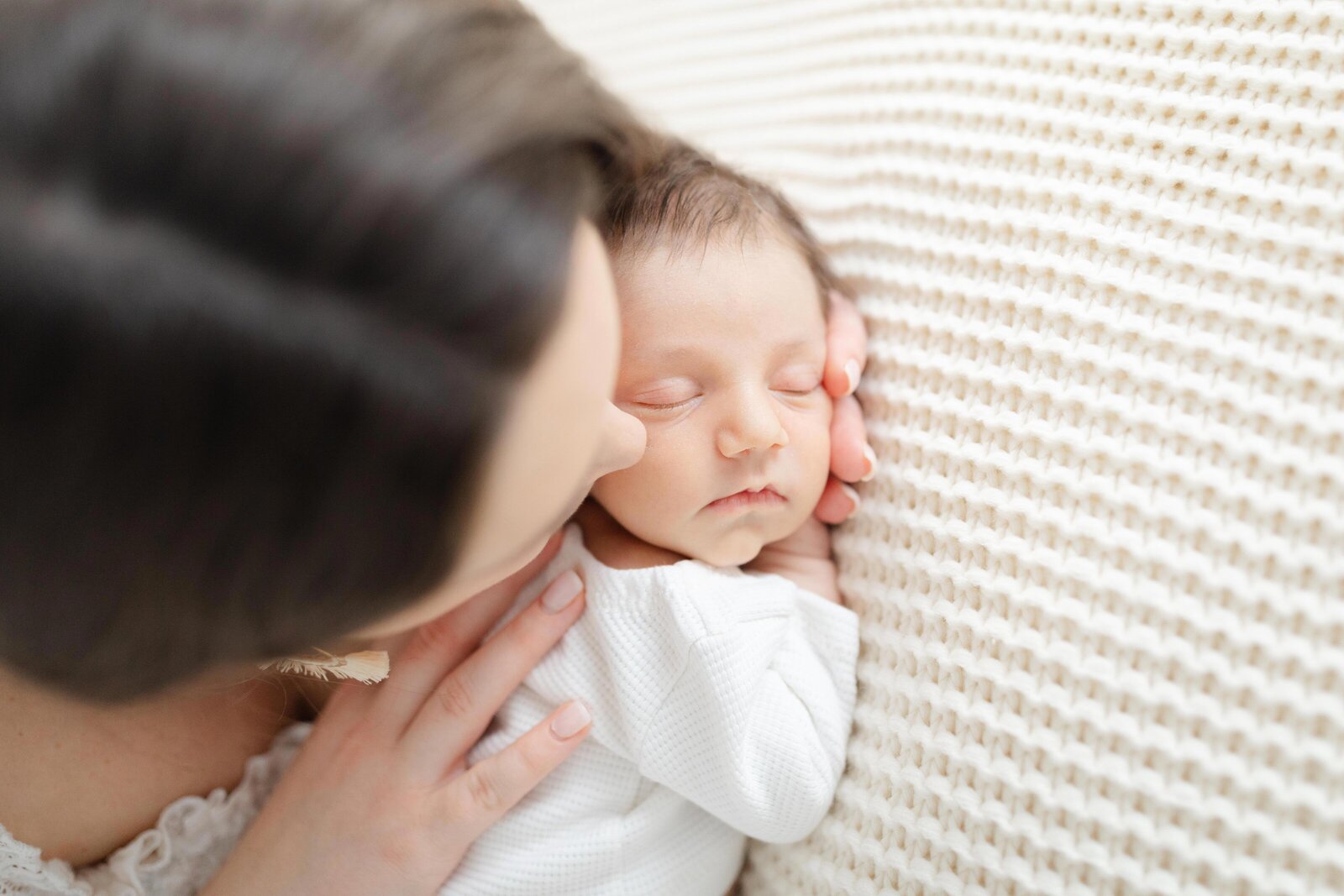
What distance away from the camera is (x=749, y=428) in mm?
891

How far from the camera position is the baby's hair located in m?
0.92

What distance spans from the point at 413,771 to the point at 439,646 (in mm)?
136

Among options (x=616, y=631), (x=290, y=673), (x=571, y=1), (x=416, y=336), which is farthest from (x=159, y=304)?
(x=571, y=1)

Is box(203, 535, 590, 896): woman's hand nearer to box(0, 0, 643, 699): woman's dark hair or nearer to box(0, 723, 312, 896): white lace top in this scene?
box(0, 723, 312, 896): white lace top

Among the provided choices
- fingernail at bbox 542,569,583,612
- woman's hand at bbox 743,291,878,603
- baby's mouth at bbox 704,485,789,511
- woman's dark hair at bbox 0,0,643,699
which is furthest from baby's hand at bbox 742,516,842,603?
woman's dark hair at bbox 0,0,643,699

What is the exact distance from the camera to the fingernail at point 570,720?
890mm

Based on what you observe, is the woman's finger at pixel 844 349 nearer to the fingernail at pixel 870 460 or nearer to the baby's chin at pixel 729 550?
the fingernail at pixel 870 460

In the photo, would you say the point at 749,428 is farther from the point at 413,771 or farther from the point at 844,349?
the point at 413,771

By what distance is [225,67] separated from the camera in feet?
1.65

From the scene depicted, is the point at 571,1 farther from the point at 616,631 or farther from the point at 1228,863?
the point at 1228,863

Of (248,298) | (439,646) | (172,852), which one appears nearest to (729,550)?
(439,646)

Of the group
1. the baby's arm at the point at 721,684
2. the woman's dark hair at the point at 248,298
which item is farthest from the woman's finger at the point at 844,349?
the woman's dark hair at the point at 248,298

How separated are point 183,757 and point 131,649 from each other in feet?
1.54

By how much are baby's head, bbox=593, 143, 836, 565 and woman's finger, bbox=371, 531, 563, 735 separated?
15cm
